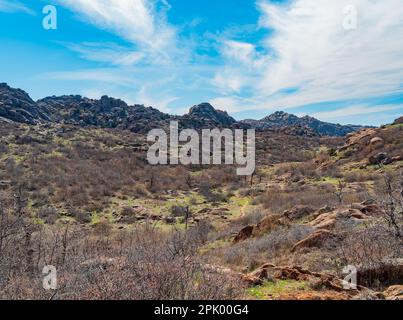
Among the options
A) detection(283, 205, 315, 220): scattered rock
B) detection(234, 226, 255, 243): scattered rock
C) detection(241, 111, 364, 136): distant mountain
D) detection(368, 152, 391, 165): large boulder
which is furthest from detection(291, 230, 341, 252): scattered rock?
detection(241, 111, 364, 136): distant mountain

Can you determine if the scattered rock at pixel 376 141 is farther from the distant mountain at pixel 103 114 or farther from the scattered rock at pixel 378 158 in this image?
the distant mountain at pixel 103 114

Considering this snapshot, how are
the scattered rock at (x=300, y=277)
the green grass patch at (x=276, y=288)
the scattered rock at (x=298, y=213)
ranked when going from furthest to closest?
the scattered rock at (x=298, y=213), the scattered rock at (x=300, y=277), the green grass patch at (x=276, y=288)

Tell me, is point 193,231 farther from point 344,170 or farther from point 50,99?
A: point 50,99

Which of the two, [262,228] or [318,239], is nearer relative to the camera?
[318,239]

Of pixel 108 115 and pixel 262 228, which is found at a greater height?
pixel 108 115

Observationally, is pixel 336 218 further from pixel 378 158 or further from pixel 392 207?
pixel 378 158

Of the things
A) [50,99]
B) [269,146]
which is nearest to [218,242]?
[269,146]

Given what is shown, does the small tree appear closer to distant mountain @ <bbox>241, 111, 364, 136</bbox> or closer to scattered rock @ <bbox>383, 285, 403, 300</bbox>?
scattered rock @ <bbox>383, 285, 403, 300</bbox>

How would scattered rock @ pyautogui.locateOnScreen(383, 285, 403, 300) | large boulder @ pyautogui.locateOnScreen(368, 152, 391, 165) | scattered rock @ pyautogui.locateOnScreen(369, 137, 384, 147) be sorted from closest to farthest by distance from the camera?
scattered rock @ pyautogui.locateOnScreen(383, 285, 403, 300) → large boulder @ pyautogui.locateOnScreen(368, 152, 391, 165) → scattered rock @ pyautogui.locateOnScreen(369, 137, 384, 147)

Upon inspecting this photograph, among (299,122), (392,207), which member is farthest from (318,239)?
(299,122)

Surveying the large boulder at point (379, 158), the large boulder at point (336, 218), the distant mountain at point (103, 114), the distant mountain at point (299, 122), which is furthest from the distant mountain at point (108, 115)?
the distant mountain at point (299, 122)

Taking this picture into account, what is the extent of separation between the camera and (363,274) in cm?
721

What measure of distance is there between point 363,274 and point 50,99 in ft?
431

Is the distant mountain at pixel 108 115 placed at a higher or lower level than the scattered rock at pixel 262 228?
higher
